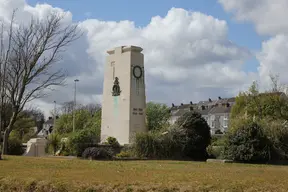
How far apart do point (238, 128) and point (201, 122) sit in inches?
146

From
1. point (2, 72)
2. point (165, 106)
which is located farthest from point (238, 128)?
point (165, 106)

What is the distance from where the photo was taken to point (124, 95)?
32.1 m

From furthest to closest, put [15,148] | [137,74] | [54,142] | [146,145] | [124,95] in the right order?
[54,142] → [15,148] → [137,74] → [124,95] → [146,145]

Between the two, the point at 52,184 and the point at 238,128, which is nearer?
the point at 52,184

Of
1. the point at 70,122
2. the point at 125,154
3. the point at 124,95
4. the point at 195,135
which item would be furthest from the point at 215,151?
the point at 70,122

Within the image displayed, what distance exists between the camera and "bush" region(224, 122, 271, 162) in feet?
74.1

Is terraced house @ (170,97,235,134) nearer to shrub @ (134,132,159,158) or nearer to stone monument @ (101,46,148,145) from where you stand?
stone monument @ (101,46,148,145)

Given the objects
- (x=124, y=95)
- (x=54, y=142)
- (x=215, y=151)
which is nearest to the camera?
(x=215, y=151)

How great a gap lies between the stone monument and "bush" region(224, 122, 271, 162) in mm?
9439

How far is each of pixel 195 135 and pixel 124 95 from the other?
717cm

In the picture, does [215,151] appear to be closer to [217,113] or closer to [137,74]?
[137,74]

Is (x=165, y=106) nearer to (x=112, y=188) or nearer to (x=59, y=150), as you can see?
(x=59, y=150)

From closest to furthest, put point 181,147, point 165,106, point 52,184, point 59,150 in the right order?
point 52,184 → point 181,147 → point 59,150 → point 165,106

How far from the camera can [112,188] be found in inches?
406
